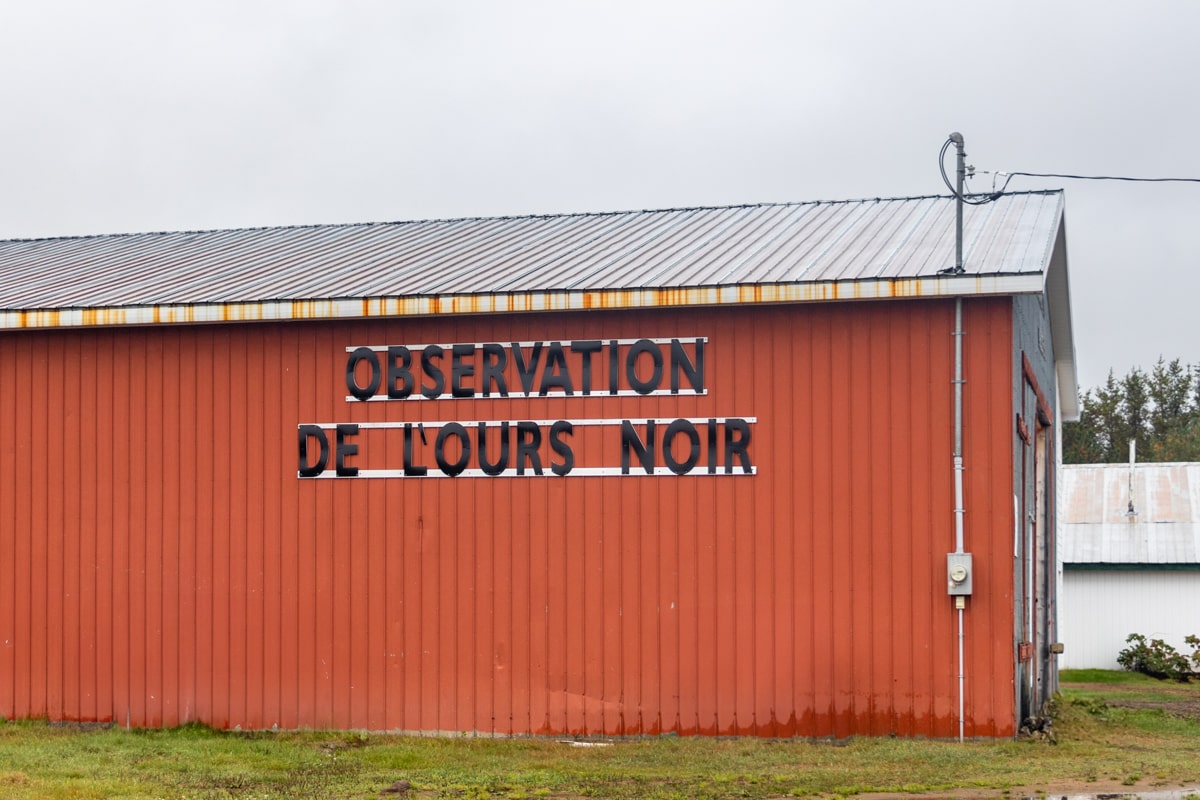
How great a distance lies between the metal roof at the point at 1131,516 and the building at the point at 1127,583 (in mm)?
20

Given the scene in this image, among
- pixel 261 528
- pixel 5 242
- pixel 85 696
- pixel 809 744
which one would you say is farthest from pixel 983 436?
pixel 5 242

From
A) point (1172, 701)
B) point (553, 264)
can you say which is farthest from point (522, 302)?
point (1172, 701)

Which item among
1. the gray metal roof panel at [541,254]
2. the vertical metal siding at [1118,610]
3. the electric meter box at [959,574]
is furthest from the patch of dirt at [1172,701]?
the gray metal roof panel at [541,254]

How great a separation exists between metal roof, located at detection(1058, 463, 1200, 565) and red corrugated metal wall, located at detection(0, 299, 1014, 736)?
17.0 meters

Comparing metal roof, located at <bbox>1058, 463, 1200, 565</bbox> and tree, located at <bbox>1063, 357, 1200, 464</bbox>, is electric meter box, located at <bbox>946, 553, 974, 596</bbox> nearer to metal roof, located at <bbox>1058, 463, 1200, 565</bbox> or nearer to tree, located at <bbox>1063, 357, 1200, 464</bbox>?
metal roof, located at <bbox>1058, 463, 1200, 565</bbox>

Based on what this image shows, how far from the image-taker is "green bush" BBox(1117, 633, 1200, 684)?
99.7ft

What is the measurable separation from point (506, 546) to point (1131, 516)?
2197cm

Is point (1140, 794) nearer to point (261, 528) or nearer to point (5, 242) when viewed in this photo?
point (261, 528)

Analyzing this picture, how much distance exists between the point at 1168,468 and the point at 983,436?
24528 mm

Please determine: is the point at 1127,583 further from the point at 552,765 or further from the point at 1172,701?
the point at 552,765

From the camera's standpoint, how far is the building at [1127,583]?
105ft

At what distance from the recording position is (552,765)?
13461 mm

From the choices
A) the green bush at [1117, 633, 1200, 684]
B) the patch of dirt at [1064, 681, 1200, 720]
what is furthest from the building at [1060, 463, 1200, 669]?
the patch of dirt at [1064, 681, 1200, 720]

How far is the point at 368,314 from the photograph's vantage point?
15.9 meters
